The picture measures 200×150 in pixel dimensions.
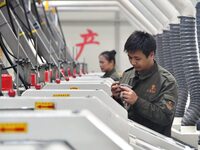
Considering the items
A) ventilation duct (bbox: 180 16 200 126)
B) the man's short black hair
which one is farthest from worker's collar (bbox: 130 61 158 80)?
ventilation duct (bbox: 180 16 200 126)

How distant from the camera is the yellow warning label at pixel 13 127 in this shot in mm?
1558

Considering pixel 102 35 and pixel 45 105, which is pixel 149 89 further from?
pixel 102 35

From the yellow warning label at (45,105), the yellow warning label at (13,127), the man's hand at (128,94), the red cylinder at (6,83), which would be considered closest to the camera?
the yellow warning label at (13,127)

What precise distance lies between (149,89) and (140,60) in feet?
0.74

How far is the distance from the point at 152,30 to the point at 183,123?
592 cm

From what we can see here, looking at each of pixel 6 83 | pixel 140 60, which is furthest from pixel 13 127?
pixel 6 83

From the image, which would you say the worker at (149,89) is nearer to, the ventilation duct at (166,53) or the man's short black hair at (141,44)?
the man's short black hair at (141,44)

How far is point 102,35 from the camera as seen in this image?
19625 millimetres

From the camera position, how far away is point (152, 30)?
1270 cm

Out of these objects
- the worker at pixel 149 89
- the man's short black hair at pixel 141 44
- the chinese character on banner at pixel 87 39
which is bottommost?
the chinese character on banner at pixel 87 39

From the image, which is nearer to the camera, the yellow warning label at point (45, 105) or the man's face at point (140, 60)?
the yellow warning label at point (45, 105)

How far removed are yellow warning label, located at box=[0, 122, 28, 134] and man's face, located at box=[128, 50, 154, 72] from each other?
202 cm

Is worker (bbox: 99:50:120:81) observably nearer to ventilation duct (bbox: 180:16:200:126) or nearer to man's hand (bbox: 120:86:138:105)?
ventilation duct (bbox: 180:16:200:126)

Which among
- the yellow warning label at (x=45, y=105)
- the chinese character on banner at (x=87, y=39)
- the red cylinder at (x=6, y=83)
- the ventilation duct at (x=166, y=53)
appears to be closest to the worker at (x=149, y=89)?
the red cylinder at (x=6, y=83)
